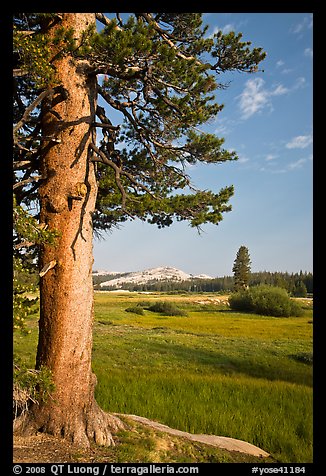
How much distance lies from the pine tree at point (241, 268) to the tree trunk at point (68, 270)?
77.6 metres

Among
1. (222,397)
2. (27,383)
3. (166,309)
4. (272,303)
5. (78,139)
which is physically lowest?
(166,309)

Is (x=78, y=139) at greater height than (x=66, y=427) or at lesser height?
greater

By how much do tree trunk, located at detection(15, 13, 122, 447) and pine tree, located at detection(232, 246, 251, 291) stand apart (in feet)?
255

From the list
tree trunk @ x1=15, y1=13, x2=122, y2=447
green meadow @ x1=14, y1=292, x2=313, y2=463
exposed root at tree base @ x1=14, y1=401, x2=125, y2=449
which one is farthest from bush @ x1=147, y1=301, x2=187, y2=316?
tree trunk @ x1=15, y1=13, x2=122, y2=447

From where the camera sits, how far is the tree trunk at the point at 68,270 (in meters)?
5.29

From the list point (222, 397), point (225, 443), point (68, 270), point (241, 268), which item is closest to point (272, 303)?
point (241, 268)

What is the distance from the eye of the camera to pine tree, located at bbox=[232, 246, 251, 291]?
8088 centimetres

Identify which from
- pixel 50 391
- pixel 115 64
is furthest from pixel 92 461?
pixel 115 64

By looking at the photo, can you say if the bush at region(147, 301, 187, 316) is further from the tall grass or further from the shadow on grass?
the tall grass

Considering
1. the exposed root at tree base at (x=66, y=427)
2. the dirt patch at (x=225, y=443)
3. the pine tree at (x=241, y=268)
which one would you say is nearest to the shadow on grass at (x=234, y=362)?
the dirt patch at (x=225, y=443)

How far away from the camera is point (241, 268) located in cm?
8244

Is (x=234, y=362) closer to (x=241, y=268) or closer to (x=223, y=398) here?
(x=223, y=398)

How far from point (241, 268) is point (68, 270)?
80.1 m

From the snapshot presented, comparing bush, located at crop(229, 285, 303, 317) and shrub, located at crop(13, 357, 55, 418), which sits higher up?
shrub, located at crop(13, 357, 55, 418)
